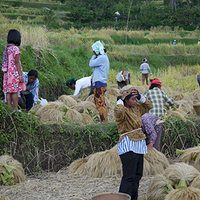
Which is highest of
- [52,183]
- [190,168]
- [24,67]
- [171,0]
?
[171,0]

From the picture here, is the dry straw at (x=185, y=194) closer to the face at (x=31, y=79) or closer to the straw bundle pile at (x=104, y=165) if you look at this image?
the straw bundle pile at (x=104, y=165)

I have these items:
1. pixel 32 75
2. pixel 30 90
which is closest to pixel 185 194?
pixel 32 75

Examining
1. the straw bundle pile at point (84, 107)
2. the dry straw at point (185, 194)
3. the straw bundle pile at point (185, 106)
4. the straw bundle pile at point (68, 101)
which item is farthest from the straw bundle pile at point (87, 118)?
the dry straw at point (185, 194)

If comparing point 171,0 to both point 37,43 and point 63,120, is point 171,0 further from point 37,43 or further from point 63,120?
point 63,120

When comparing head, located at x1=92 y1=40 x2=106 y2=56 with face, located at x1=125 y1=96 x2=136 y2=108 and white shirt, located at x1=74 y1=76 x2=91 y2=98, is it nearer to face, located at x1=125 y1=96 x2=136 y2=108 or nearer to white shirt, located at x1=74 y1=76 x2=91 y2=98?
white shirt, located at x1=74 y1=76 x2=91 y2=98

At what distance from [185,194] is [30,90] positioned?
13.3ft

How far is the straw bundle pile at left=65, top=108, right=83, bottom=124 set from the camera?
6.71m

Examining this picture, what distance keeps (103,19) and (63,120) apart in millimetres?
45008

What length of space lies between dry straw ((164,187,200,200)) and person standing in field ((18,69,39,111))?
3.76 m

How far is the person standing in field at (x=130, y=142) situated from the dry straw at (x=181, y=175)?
37 centimetres

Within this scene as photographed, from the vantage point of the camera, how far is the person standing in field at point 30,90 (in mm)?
6961

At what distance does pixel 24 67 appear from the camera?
8.45 metres

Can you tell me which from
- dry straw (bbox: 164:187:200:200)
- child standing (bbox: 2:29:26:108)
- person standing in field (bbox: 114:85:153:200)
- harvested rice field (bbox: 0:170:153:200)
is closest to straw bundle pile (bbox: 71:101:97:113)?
child standing (bbox: 2:29:26:108)

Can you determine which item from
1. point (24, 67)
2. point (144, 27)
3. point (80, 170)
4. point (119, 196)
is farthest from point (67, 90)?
point (144, 27)
